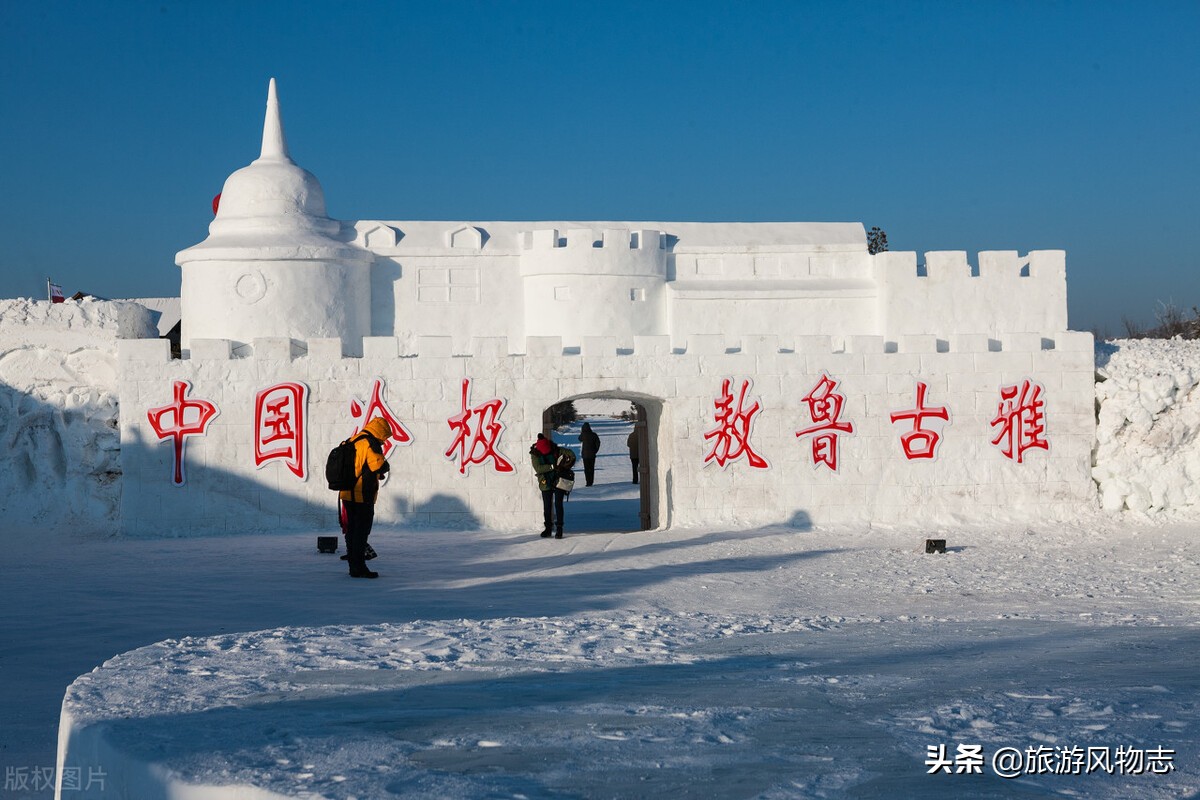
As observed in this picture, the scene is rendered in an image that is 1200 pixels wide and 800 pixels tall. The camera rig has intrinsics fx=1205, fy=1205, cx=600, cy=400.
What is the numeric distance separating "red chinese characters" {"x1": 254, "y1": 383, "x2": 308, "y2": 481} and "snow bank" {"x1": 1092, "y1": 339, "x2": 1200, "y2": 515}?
11.0 meters

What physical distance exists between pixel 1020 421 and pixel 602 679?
13.0 m

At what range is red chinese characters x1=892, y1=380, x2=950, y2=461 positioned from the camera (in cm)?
1677

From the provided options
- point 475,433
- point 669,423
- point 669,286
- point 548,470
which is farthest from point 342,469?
point 669,286

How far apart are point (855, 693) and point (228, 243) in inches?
611

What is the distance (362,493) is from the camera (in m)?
10.8

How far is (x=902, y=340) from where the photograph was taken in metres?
16.9

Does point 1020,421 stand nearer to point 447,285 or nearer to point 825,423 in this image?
point 825,423

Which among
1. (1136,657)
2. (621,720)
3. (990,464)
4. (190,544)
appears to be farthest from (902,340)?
(621,720)

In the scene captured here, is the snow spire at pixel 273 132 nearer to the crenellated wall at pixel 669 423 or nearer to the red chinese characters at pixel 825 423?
the crenellated wall at pixel 669 423

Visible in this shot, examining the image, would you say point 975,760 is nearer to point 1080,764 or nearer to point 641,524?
point 1080,764

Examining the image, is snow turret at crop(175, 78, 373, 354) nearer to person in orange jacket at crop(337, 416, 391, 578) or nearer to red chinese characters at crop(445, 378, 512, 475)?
red chinese characters at crop(445, 378, 512, 475)

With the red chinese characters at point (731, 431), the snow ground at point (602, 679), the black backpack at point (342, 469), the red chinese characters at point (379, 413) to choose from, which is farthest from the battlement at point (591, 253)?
the black backpack at point (342, 469)

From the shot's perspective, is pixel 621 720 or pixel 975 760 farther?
pixel 621 720

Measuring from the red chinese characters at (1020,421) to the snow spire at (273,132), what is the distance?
11.9 meters
